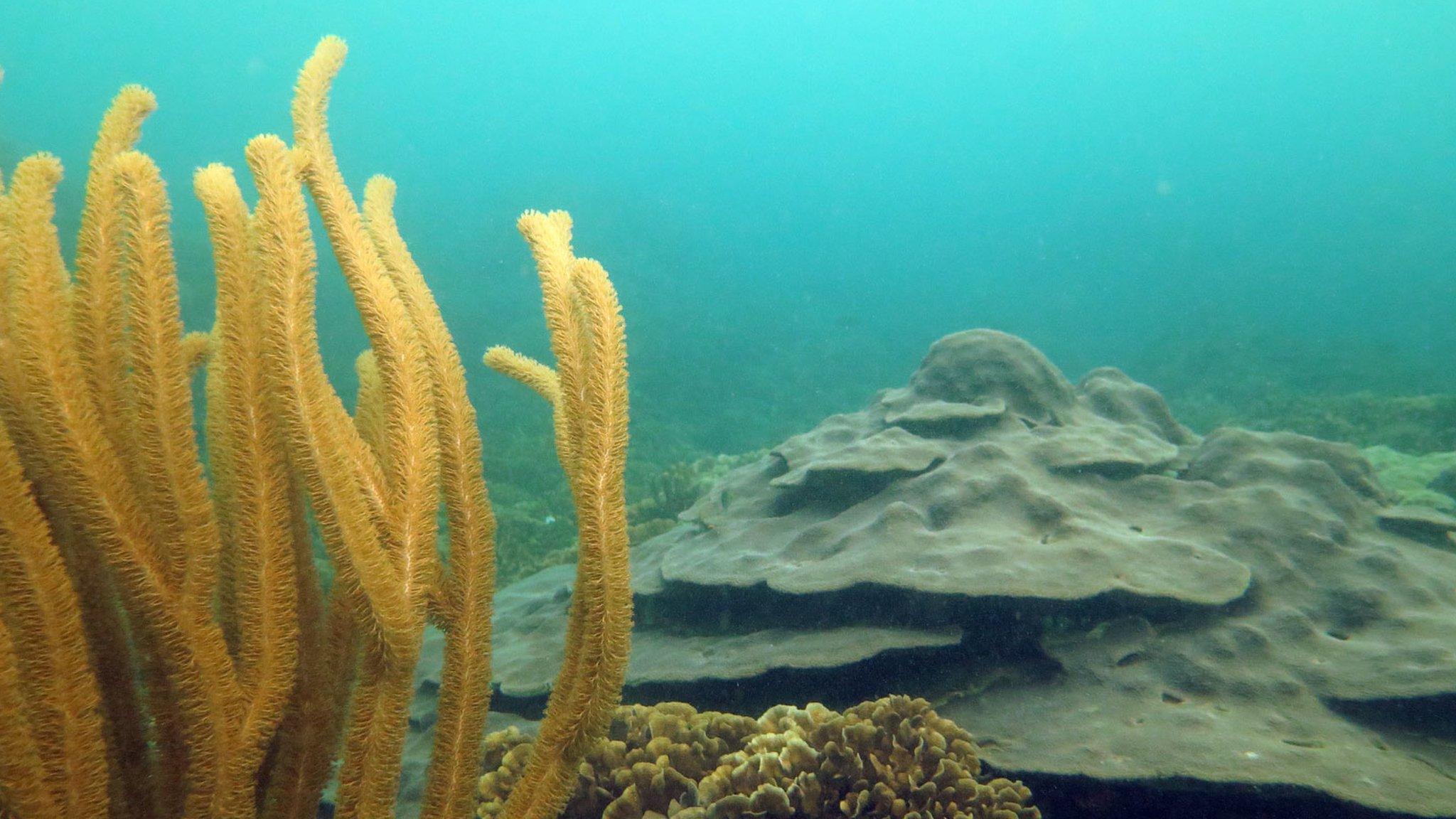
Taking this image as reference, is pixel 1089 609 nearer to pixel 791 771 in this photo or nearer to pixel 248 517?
pixel 791 771

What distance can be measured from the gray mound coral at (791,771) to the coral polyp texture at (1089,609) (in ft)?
1.15

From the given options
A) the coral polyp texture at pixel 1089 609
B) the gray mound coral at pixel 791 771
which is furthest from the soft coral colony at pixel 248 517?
the coral polyp texture at pixel 1089 609

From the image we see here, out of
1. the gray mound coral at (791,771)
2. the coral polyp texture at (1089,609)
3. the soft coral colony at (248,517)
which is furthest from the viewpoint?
the coral polyp texture at (1089,609)

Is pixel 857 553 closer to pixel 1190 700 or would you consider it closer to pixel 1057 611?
pixel 1057 611

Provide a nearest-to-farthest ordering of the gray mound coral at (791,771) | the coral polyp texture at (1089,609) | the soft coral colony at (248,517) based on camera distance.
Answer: the soft coral colony at (248,517) → the gray mound coral at (791,771) → the coral polyp texture at (1089,609)

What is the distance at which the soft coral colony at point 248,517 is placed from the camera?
1684mm

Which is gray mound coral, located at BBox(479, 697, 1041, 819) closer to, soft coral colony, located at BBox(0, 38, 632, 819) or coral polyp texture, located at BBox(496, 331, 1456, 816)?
coral polyp texture, located at BBox(496, 331, 1456, 816)

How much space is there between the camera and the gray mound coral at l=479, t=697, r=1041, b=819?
2418 mm

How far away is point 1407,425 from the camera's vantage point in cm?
1336

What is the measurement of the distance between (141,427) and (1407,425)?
18.9m

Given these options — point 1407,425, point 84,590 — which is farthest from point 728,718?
point 1407,425

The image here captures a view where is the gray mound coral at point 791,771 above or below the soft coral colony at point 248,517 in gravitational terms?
below

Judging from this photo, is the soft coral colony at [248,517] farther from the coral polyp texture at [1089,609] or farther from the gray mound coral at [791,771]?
the coral polyp texture at [1089,609]

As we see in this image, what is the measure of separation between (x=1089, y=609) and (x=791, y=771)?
206 cm
